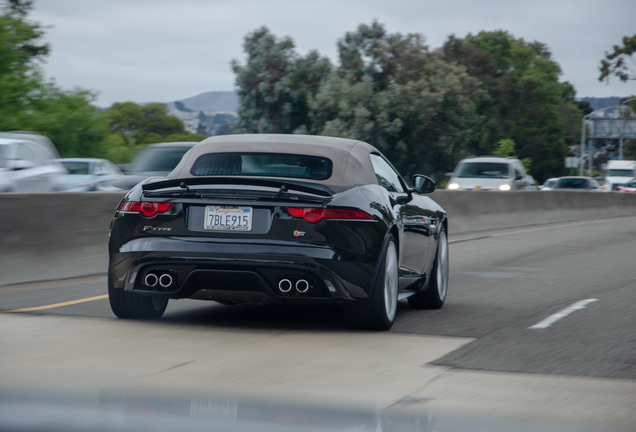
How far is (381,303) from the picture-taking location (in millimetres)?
7395

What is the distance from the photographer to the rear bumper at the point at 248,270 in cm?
697

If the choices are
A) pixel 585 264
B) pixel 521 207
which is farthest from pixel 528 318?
pixel 521 207

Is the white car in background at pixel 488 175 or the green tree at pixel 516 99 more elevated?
the green tree at pixel 516 99

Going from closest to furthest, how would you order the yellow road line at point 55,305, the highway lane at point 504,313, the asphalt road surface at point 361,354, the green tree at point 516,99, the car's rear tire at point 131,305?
the asphalt road surface at point 361,354, the highway lane at point 504,313, the car's rear tire at point 131,305, the yellow road line at point 55,305, the green tree at point 516,99

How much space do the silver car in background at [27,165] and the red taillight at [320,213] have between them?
37.8 feet

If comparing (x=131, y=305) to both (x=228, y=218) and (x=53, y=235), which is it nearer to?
(x=228, y=218)

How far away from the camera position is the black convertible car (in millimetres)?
6992

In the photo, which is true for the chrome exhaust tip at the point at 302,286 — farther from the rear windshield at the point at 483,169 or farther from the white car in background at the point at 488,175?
the rear windshield at the point at 483,169

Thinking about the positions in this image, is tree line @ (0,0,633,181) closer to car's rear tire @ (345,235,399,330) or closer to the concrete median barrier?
the concrete median barrier

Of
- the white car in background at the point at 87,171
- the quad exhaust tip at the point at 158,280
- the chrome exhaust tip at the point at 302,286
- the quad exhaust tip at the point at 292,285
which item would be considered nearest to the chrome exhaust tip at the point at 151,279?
the quad exhaust tip at the point at 158,280

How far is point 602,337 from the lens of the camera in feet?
24.9

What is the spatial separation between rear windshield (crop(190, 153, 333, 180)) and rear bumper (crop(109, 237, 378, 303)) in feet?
2.45

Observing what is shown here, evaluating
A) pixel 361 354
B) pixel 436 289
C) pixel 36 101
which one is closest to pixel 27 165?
pixel 436 289

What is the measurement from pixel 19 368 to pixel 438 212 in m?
4.78
